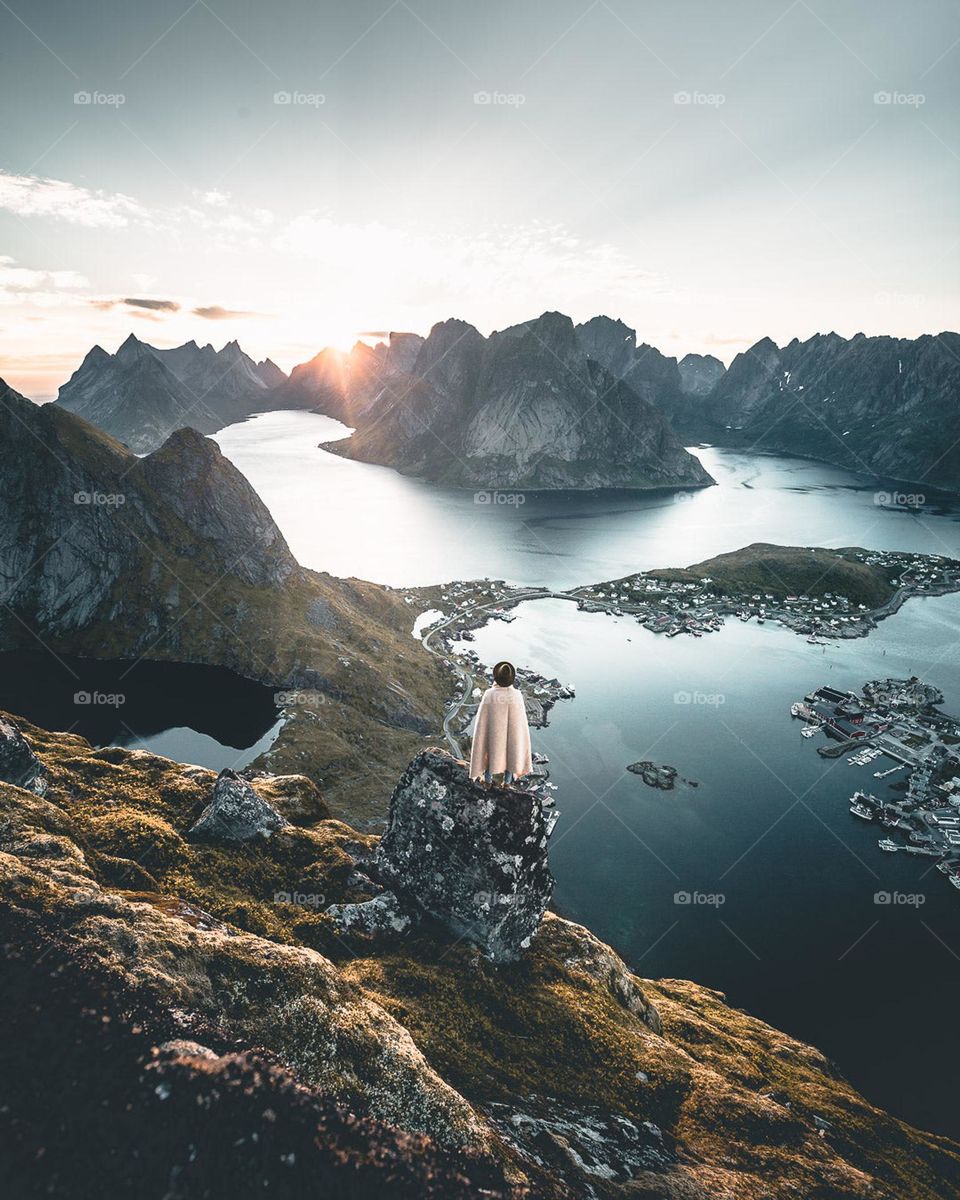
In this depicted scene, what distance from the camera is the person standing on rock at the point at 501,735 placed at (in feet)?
63.0

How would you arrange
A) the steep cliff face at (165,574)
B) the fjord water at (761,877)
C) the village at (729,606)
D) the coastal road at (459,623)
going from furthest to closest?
the village at (729,606) < the steep cliff face at (165,574) < the coastal road at (459,623) < the fjord water at (761,877)

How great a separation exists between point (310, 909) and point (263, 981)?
7.27 metres

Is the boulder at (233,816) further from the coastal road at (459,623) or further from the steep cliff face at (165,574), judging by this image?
the steep cliff face at (165,574)

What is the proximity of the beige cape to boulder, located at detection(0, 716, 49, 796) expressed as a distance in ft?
54.2

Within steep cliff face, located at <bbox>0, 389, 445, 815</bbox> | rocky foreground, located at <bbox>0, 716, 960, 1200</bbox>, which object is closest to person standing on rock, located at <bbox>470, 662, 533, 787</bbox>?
rocky foreground, located at <bbox>0, 716, 960, 1200</bbox>

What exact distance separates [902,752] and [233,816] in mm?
113942

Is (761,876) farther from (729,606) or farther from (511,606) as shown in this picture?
(729,606)

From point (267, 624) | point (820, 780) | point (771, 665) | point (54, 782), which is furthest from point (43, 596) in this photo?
point (771, 665)

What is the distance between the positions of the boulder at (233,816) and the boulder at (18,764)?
19.8ft

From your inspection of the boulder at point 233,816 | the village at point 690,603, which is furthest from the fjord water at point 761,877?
the boulder at point 233,816

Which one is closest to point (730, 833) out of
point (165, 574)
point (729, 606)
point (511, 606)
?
point (511, 606)

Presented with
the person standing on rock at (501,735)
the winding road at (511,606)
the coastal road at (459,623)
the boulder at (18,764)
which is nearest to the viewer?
the person standing on rock at (501,735)

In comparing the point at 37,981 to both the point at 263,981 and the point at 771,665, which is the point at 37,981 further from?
the point at 771,665

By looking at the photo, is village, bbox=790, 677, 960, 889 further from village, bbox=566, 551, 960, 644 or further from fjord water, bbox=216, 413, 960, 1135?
village, bbox=566, 551, 960, 644
